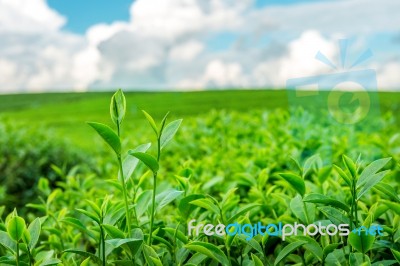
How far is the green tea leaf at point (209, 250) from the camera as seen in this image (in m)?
1.05

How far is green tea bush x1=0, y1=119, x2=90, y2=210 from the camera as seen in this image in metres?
4.59

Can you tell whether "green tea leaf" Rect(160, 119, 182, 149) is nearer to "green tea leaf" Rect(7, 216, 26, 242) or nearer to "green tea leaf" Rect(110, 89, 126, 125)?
"green tea leaf" Rect(110, 89, 126, 125)

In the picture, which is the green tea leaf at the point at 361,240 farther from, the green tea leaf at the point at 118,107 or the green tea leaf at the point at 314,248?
the green tea leaf at the point at 118,107

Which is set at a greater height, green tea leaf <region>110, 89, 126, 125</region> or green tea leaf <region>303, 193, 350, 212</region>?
green tea leaf <region>110, 89, 126, 125</region>

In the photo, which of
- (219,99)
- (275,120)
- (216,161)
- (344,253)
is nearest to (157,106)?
(219,99)

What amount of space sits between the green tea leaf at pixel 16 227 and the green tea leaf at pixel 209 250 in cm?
32

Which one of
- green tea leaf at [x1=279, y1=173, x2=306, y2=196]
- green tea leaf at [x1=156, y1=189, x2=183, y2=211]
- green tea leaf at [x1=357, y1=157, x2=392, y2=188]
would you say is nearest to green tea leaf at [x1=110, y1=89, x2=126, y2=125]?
green tea leaf at [x1=156, y1=189, x2=183, y2=211]

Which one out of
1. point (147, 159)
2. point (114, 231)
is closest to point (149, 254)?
point (114, 231)

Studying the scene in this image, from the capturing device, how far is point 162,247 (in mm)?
1264

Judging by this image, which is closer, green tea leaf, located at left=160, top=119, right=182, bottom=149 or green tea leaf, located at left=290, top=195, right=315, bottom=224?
green tea leaf, located at left=160, top=119, right=182, bottom=149

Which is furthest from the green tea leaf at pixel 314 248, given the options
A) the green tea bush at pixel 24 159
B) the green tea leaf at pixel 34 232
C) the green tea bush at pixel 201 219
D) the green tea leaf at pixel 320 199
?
the green tea bush at pixel 24 159

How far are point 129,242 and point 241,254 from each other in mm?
261

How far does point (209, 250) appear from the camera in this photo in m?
1.07

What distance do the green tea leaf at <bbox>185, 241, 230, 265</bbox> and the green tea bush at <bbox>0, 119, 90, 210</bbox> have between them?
11.1ft
